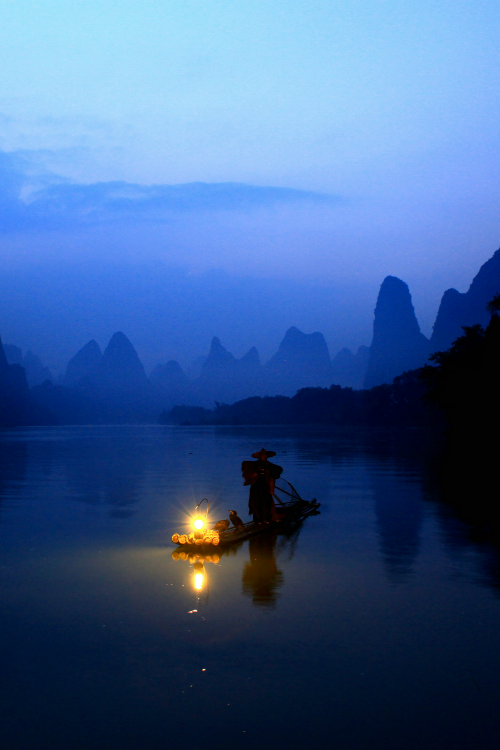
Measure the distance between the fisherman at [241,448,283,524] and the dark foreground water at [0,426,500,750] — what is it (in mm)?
629

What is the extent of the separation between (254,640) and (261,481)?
25.9 ft

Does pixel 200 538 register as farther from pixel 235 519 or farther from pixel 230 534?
pixel 235 519

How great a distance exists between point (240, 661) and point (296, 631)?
1264mm

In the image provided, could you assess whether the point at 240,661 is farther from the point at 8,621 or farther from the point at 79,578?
the point at 79,578

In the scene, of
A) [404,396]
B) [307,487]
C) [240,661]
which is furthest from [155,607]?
[404,396]

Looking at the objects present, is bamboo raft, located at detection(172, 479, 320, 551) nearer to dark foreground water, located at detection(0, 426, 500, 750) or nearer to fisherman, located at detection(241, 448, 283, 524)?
fisherman, located at detection(241, 448, 283, 524)

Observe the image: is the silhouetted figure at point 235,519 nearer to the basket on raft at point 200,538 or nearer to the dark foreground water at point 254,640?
the dark foreground water at point 254,640

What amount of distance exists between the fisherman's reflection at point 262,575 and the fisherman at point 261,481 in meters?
0.77

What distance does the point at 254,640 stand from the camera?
8.16 m

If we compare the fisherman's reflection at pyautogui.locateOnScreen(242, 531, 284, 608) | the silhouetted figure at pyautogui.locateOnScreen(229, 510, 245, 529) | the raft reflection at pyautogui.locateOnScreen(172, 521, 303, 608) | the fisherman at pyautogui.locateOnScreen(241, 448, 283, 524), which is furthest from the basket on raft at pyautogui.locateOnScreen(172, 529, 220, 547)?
the fisherman at pyautogui.locateOnScreen(241, 448, 283, 524)

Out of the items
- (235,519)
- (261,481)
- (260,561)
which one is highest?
(261,481)

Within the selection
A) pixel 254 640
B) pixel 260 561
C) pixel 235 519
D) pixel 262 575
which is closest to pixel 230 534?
pixel 235 519

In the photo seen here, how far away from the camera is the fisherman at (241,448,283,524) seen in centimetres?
1575

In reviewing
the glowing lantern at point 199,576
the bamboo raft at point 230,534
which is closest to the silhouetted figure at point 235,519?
the bamboo raft at point 230,534
